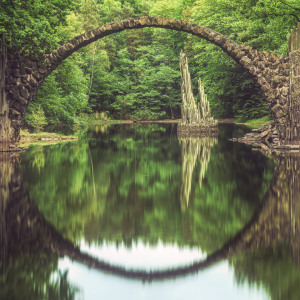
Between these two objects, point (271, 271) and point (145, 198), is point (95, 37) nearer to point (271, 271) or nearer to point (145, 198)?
point (145, 198)

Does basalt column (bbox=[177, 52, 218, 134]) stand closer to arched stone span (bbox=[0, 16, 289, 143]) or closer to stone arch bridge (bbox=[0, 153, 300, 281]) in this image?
arched stone span (bbox=[0, 16, 289, 143])

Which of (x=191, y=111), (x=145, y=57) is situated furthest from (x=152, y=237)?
(x=145, y=57)

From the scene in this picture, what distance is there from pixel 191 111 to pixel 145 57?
37.2 m

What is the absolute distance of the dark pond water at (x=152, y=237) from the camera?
139 inches

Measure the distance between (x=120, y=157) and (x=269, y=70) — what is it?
6.56m

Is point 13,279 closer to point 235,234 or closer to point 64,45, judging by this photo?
point 235,234

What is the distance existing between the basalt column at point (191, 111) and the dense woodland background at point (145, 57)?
227 inches

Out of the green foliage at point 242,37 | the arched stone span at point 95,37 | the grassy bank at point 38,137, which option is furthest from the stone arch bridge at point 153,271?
the green foliage at point 242,37

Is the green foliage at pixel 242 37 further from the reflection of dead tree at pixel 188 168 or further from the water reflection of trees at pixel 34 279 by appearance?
the water reflection of trees at pixel 34 279

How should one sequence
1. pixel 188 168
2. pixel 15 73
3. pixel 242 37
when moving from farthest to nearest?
pixel 242 37 → pixel 15 73 → pixel 188 168

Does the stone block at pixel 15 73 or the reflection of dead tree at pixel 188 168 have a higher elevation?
the stone block at pixel 15 73

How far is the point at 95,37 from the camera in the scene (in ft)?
53.7

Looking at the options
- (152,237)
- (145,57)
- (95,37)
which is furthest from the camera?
(145,57)

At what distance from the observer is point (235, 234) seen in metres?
4.89
